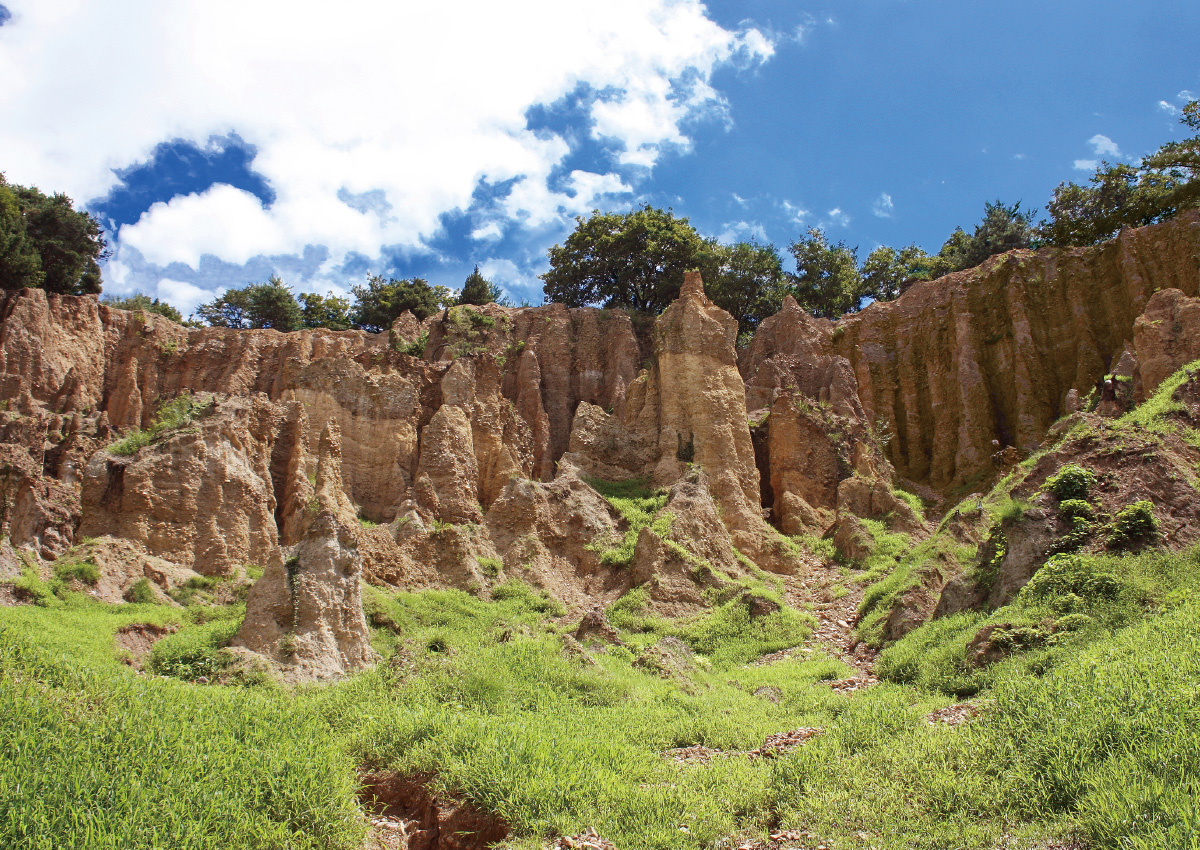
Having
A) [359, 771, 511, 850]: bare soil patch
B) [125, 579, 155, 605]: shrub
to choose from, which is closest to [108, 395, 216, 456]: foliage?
[125, 579, 155, 605]: shrub

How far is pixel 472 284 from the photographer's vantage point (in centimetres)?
3803

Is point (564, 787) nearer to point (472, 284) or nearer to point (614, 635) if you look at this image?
point (614, 635)

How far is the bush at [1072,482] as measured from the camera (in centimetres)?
A: 1291

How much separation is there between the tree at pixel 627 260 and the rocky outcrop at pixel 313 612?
2369 centimetres

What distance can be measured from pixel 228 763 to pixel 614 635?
8.14 m

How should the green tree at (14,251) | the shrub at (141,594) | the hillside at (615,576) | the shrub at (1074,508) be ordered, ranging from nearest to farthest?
the hillside at (615,576) → the shrub at (1074,508) → the shrub at (141,594) → the green tree at (14,251)

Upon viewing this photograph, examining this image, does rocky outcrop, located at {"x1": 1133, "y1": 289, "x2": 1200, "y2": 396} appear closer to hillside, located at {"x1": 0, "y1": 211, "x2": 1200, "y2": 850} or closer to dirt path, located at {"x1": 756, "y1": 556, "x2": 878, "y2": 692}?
hillside, located at {"x1": 0, "y1": 211, "x2": 1200, "y2": 850}

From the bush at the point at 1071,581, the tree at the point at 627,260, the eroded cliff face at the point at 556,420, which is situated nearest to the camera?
the bush at the point at 1071,581

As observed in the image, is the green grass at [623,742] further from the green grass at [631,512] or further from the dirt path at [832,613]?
the green grass at [631,512]

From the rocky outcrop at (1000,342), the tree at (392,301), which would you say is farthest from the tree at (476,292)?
the rocky outcrop at (1000,342)

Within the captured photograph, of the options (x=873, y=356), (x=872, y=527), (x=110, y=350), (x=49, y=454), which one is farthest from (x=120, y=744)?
(x=873, y=356)

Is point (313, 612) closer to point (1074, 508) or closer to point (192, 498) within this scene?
point (192, 498)

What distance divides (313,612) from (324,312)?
3050 centimetres

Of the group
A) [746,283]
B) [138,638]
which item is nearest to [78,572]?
[138,638]
